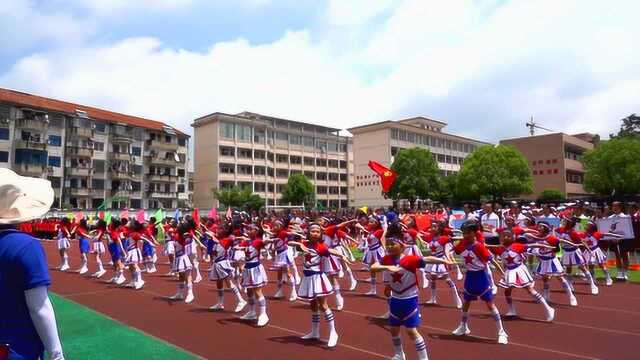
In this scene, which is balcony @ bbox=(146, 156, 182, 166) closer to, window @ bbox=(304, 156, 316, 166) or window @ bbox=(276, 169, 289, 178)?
window @ bbox=(276, 169, 289, 178)

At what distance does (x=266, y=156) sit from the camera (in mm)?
86312

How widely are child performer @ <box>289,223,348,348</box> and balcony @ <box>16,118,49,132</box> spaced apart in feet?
205

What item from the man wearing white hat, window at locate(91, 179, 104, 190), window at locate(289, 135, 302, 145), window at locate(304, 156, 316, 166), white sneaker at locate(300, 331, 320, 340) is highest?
window at locate(289, 135, 302, 145)

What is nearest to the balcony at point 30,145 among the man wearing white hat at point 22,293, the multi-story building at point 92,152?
the multi-story building at point 92,152

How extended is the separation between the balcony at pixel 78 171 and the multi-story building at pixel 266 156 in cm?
2066

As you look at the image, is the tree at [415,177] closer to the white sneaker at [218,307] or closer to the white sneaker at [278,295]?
the white sneaker at [278,295]

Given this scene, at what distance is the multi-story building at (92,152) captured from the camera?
58812 millimetres

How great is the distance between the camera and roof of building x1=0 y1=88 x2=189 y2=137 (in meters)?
60.2

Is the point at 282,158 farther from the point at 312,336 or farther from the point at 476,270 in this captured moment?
the point at 476,270

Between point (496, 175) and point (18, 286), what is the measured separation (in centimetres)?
6240

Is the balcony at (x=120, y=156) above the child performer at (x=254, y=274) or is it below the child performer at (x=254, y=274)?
above

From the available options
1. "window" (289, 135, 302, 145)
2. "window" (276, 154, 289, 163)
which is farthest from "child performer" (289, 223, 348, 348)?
"window" (289, 135, 302, 145)

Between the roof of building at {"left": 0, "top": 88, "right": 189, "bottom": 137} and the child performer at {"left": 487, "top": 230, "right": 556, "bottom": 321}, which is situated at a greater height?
the roof of building at {"left": 0, "top": 88, "right": 189, "bottom": 137}

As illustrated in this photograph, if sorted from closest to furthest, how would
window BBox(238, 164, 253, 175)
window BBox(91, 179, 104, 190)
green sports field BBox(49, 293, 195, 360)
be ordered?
green sports field BBox(49, 293, 195, 360) → window BBox(91, 179, 104, 190) → window BBox(238, 164, 253, 175)
